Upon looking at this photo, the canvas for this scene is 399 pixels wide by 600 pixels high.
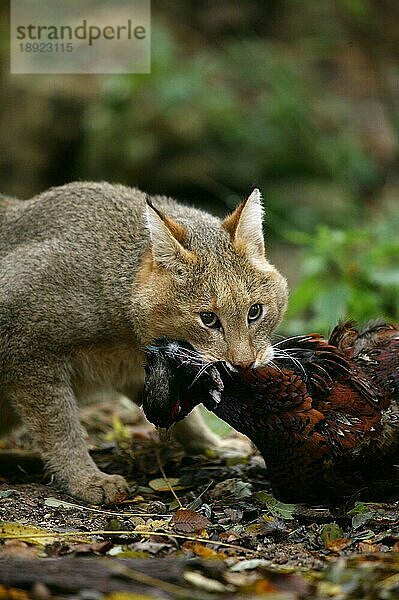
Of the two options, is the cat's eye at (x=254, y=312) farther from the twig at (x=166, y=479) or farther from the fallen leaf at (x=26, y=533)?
the fallen leaf at (x=26, y=533)

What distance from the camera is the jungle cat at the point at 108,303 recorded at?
5031mm

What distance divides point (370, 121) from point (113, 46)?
13.5 feet

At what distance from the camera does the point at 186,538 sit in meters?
4.27

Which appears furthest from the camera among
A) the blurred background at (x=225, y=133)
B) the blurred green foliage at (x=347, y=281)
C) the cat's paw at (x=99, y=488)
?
the blurred background at (x=225, y=133)

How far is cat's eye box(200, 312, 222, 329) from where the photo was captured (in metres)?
4.92

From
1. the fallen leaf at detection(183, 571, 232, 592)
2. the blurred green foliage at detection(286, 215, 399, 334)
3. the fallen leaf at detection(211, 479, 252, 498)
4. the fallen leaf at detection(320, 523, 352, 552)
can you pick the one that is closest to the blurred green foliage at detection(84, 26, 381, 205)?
the blurred green foliage at detection(286, 215, 399, 334)

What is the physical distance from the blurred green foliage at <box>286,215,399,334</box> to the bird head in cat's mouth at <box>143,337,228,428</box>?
9.75ft

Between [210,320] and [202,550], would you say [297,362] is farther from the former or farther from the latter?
[202,550]

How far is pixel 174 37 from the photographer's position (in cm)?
1459

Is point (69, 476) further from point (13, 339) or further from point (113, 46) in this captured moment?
point (113, 46)

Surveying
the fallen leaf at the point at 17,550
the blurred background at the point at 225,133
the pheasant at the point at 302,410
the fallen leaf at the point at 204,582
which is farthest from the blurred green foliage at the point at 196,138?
the fallen leaf at the point at 204,582

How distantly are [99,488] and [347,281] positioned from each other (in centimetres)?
338

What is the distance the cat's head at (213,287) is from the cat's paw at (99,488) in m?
0.82

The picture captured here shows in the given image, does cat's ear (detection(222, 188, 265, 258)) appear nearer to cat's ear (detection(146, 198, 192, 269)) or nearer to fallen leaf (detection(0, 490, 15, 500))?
cat's ear (detection(146, 198, 192, 269))
